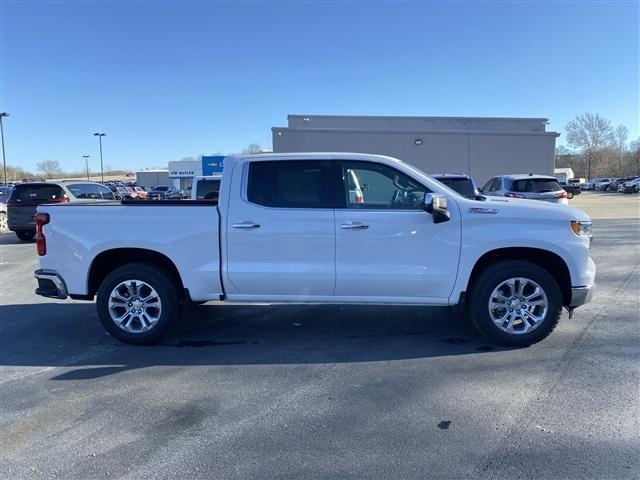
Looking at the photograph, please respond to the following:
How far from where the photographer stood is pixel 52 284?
5.18 meters

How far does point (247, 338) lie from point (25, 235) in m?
12.8

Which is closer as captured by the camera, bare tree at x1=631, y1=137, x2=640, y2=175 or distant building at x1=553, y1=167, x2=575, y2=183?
distant building at x1=553, y1=167, x2=575, y2=183

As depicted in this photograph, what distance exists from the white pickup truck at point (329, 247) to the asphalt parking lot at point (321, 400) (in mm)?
503

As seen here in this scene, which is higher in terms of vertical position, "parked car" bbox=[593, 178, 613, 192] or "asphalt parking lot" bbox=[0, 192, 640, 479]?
"parked car" bbox=[593, 178, 613, 192]

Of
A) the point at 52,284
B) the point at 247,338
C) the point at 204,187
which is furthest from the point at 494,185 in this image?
the point at 52,284

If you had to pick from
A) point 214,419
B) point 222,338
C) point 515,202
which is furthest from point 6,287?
point 515,202

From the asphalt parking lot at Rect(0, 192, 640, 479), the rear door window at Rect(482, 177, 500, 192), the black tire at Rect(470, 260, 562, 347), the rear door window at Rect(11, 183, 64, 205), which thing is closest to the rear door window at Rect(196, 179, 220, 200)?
the rear door window at Rect(11, 183, 64, 205)

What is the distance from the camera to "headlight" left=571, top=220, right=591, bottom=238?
4.78m

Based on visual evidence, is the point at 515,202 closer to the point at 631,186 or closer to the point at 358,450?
the point at 358,450

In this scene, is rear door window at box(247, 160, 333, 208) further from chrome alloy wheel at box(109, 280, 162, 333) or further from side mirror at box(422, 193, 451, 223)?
chrome alloy wheel at box(109, 280, 162, 333)

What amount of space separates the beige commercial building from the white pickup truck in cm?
2305

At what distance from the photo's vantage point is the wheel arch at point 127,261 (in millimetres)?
5156

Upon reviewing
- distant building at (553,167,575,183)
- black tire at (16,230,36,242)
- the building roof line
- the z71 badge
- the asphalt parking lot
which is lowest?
the asphalt parking lot

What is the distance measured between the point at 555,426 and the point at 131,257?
14.0 feet
